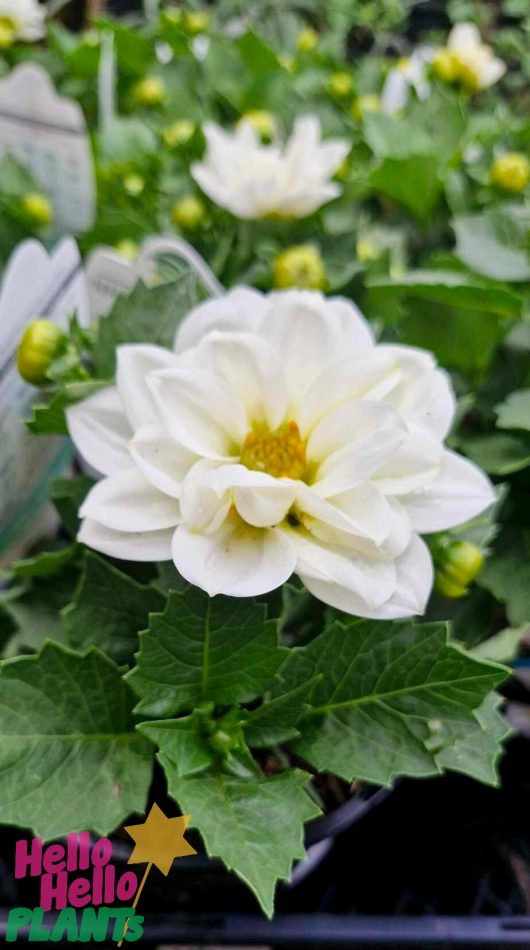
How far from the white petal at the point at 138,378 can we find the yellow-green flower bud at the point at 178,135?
1.68ft

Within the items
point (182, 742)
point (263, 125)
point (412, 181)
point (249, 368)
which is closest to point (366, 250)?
point (412, 181)

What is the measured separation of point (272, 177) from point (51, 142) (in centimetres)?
19

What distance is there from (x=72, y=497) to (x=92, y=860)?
20 centimetres

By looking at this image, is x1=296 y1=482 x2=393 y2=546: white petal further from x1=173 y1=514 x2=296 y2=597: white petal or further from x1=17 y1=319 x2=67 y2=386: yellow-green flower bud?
x1=17 y1=319 x2=67 y2=386: yellow-green flower bud

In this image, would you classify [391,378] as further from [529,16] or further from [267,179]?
[529,16]

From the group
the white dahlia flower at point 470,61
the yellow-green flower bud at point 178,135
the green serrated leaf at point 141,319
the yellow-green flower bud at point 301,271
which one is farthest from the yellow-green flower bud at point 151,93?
the green serrated leaf at point 141,319

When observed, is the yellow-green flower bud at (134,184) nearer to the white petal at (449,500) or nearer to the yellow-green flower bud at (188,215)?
the yellow-green flower bud at (188,215)

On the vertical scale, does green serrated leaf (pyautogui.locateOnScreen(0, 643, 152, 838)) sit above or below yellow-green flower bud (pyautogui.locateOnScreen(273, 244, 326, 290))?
below

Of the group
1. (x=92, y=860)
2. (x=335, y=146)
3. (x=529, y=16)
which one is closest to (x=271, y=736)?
(x=92, y=860)

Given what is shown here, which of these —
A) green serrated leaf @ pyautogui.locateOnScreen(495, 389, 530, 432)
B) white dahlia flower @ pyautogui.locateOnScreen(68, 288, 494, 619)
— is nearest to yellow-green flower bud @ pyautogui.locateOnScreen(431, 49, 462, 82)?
green serrated leaf @ pyautogui.locateOnScreen(495, 389, 530, 432)

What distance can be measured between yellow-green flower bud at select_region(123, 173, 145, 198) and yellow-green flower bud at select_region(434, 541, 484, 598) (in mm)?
Answer: 509

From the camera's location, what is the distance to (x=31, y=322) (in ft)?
1.77

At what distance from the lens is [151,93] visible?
1.00 metres

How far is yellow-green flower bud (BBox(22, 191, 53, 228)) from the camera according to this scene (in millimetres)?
777
